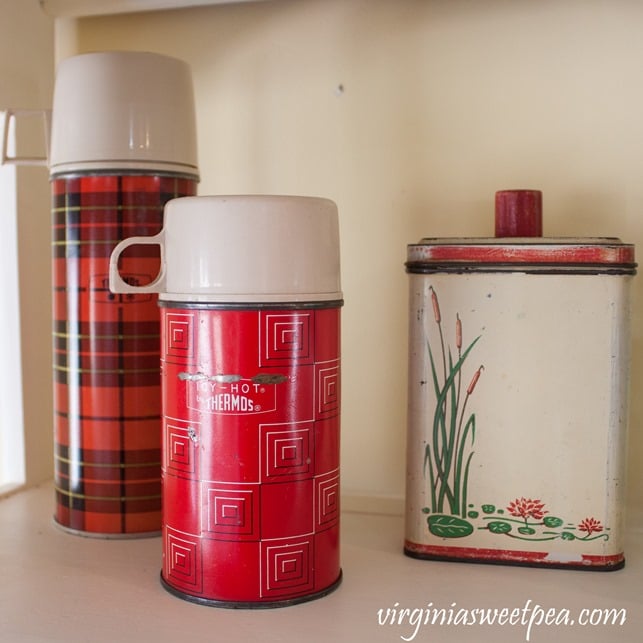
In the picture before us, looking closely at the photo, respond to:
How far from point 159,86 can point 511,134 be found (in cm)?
32

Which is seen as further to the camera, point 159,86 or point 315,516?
point 159,86

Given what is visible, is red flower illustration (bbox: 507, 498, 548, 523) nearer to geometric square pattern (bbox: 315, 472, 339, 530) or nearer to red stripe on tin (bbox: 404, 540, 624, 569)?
red stripe on tin (bbox: 404, 540, 624, 569)

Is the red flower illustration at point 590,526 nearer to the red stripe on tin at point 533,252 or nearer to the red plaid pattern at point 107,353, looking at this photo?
the red stripe on tin at point 533,252

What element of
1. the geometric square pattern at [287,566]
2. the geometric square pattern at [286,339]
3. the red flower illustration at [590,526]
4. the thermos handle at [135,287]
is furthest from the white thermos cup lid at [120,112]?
the red flower illustration at [590,526]

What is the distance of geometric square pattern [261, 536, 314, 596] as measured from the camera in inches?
23.0

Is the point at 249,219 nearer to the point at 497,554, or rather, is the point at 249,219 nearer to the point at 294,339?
the point at 294,339

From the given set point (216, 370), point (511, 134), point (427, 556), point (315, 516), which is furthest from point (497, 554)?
point (511, 134)

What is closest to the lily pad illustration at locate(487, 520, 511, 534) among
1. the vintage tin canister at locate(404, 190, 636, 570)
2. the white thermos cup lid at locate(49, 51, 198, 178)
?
the vintage tin canister at locate(404, 190, 636, 570)

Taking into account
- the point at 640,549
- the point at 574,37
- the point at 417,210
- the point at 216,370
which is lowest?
the point at 640,549

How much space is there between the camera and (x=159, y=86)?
712 mm

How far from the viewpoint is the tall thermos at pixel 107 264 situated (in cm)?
71

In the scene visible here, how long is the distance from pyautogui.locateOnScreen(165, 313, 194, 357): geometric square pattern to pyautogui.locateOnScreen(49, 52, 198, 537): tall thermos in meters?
0.12

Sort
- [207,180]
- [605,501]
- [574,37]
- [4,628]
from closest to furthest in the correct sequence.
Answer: [4,628] → [605,501] → [574,37] → [207,180]

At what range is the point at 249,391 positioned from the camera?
57 centimetres
